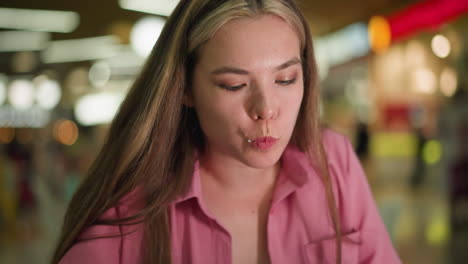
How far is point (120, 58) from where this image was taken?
7137 mm

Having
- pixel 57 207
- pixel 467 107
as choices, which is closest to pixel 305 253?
pixel 467 107

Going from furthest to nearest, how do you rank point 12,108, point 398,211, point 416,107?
point 416,107 < point 12,108 < point 398,211

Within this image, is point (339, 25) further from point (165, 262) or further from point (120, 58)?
point (165, 262)

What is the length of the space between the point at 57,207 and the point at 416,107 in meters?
7.56

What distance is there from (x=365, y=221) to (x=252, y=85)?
0.52 metres

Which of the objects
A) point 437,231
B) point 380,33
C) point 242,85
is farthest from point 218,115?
point 380,33

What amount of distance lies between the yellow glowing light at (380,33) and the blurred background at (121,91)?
0.08ft

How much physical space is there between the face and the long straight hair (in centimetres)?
4

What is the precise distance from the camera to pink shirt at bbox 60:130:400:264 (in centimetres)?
122

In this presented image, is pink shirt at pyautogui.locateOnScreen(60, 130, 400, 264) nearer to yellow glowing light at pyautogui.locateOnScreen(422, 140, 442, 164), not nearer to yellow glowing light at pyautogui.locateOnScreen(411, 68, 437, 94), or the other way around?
yellow glowing light at pyautogui.locateOnScreen(411, 68, 437, 94)

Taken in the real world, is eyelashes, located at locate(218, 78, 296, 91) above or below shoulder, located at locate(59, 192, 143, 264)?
above

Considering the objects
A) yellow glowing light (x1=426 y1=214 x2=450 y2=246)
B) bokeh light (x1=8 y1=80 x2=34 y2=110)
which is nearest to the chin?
yellow glowing light (x1=426 y1=214 x2=450 y2=246)

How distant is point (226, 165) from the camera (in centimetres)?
133

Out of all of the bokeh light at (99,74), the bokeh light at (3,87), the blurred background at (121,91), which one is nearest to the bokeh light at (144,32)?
the blurred background at (121,91)
